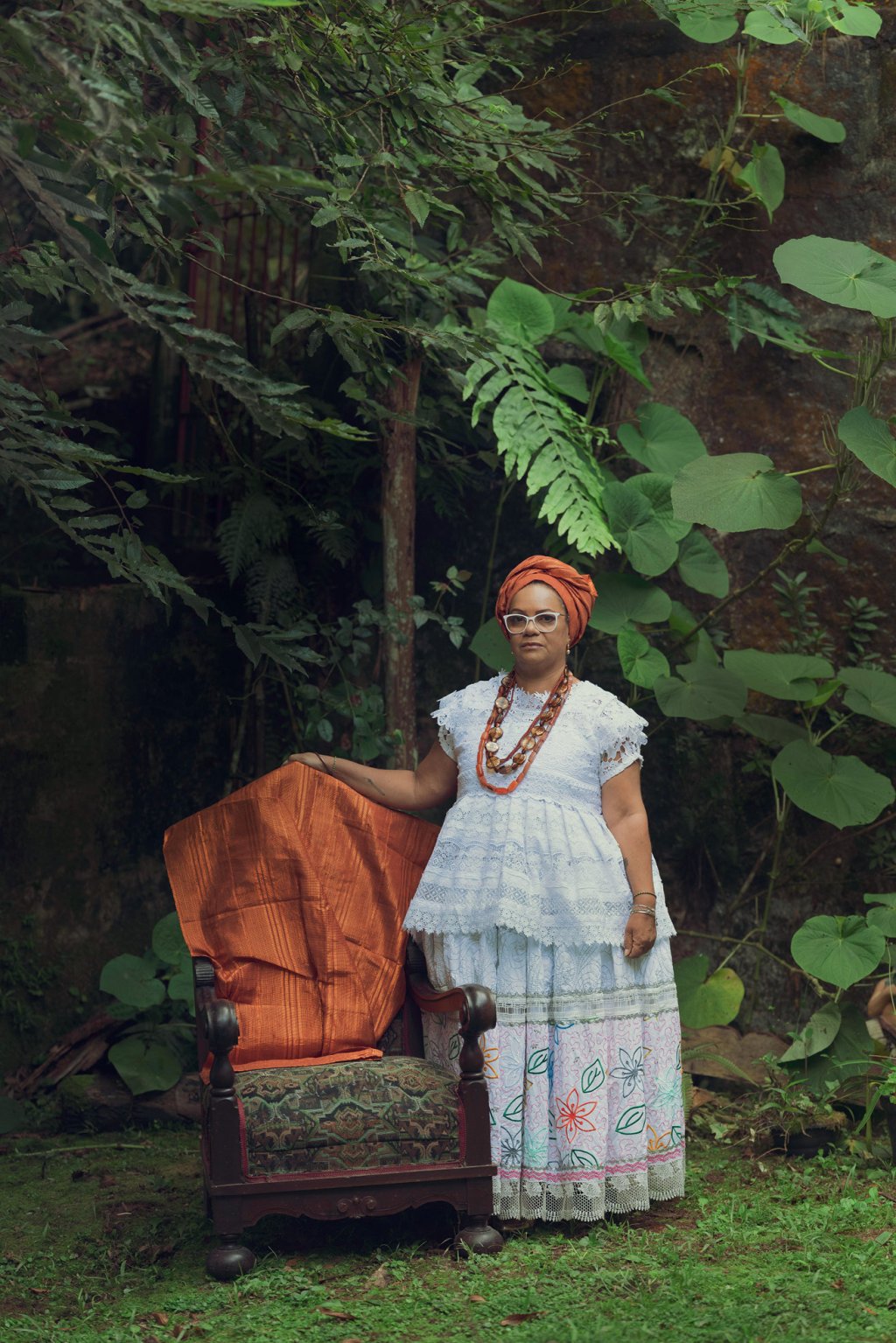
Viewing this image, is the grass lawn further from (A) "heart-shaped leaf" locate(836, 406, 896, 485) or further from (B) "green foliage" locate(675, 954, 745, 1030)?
(A) "heart-shaped leaf" locate(836, 406, 896, 485)

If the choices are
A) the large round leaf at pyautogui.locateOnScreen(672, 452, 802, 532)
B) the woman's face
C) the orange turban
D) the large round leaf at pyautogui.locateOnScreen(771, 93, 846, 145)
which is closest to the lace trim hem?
the woman's face

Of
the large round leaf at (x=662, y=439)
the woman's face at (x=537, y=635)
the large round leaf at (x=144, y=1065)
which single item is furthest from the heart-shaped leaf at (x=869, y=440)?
the large round leaf at (x=144, y=1065)

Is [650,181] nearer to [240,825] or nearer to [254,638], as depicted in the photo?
[254,638]

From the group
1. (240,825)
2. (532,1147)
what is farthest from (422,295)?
(532,1147)

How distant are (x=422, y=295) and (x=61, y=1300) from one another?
10.8 ft

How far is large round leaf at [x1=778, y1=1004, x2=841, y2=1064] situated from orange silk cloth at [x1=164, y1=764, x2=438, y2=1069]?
52.1 inches

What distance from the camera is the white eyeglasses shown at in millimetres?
3889

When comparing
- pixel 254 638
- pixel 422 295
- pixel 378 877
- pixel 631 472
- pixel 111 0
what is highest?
pixel 111 0

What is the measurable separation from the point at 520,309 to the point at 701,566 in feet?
3.48

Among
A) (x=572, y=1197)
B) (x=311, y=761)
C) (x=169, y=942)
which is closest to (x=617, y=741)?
(x=311, y=761)

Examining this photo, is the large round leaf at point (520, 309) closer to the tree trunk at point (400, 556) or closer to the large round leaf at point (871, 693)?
the tree trunk at point (400, 556)

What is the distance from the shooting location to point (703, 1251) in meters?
3.59

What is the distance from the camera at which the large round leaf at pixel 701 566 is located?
4906 mm

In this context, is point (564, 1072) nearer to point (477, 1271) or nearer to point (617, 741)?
point (477, 1271)
